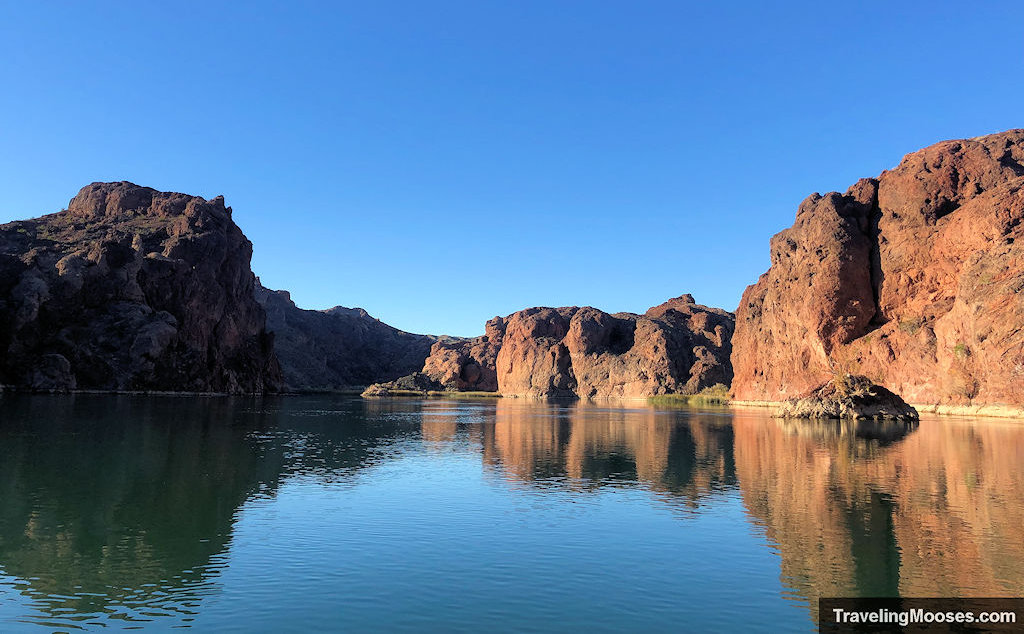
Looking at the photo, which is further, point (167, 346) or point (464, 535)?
point (167, 346)

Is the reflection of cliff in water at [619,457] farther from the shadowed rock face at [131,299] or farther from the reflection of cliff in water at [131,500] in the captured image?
the shadowed rock face at [131,299]

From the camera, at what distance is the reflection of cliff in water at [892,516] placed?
15.2m

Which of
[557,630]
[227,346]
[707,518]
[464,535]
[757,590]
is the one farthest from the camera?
[227,346]

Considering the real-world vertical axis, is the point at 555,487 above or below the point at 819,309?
below

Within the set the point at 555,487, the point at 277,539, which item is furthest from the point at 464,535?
the point at 555,487

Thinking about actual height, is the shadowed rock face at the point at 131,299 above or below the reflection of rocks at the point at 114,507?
above

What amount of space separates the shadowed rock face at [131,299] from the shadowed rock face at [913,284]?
123502mm

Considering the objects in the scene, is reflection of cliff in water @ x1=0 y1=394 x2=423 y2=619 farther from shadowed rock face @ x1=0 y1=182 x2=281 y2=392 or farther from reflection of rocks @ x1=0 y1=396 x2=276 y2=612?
shadowed rock face @ x1=0 y1=182 x2=281 y2=392

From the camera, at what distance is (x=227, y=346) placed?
16425 cm

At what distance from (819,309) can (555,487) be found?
96533mm

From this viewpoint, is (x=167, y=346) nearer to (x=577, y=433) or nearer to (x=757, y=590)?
(x=577, y=433)

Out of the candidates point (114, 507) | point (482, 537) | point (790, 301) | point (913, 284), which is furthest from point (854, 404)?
point (114, 507)

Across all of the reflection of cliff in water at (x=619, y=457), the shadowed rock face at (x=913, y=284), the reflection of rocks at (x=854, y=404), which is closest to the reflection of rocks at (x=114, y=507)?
the reflection of cliff in water at (x=619, y=457)

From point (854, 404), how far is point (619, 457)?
48.3 metres
